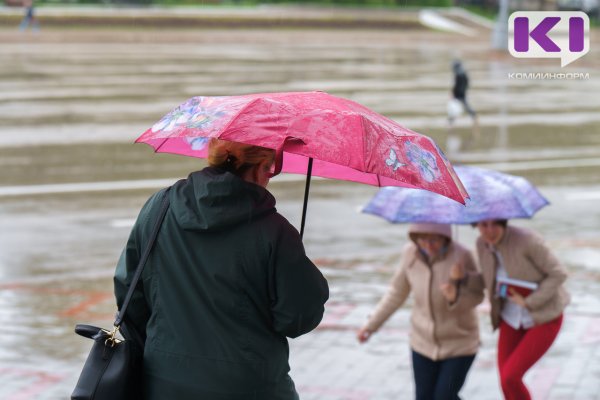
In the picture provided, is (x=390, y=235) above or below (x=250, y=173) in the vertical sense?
below

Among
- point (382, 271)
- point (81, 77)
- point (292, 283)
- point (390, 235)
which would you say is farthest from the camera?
point (81, 77)

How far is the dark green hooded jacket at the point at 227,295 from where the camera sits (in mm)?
3482

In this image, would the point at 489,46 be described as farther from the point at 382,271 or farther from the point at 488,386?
the point at 488,386

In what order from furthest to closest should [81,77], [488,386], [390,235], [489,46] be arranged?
[489,46] < [81,77] < [390,235] < [488,386]

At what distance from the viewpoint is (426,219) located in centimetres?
593

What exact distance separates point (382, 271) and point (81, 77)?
19.2 metres

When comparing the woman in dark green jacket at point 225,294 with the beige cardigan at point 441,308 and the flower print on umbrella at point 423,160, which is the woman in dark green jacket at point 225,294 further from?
the beige cardigan at point 441,308

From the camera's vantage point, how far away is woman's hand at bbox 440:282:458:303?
6023 millimetres

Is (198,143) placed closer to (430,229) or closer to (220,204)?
(220,204)

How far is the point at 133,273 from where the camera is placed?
12.1 feet

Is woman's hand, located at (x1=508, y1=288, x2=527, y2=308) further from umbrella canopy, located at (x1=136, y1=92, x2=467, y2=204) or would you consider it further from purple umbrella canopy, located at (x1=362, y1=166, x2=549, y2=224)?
umbrella canopy, located at (x1=136, y1=92, x2=467, y2=204)

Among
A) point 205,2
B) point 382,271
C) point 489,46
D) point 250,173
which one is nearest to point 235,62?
point 489,46

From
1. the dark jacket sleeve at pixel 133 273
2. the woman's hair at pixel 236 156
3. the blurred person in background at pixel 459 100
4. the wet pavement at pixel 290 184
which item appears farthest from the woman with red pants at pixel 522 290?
the blurred person in background at pixel 459 100

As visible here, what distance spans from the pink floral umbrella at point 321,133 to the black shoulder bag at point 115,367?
34 cm
